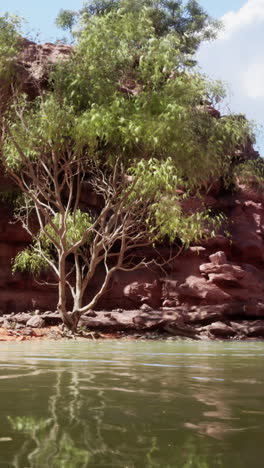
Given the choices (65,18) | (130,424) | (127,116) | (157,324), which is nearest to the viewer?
(130,424)

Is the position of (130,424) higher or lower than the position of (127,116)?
lower

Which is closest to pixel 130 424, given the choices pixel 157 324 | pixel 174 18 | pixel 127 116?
pixel 127 116

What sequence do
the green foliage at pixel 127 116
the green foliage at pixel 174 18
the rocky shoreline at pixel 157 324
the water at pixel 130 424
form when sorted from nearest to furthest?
the water at pixel 130 424 → the green foliage at pixel 127 116 → the rocky shoreline at pixel 157 324 → the green foliage at pixel 174 18

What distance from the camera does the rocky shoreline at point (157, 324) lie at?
55.4ft

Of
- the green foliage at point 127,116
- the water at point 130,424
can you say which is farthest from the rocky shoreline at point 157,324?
the water at point 130,424

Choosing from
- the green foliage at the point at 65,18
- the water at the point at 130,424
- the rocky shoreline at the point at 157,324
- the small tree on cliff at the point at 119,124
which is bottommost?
the water at the point at 130,424

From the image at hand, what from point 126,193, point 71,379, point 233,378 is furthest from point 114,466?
point 126,193

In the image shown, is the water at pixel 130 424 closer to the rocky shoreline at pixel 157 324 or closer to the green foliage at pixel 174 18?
the rocky shoreline at pixel 157 324

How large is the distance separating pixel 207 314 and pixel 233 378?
15.4m

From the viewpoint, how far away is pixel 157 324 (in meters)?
17.9

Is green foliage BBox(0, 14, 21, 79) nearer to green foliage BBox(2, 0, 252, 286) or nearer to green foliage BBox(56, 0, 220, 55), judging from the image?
green foliage BBox(2, 0, 252, 286)

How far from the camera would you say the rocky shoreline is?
55.4ft

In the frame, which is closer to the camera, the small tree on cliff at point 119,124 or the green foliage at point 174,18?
the small tree on cliff at point 119,124

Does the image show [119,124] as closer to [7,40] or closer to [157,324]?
[7,40]
